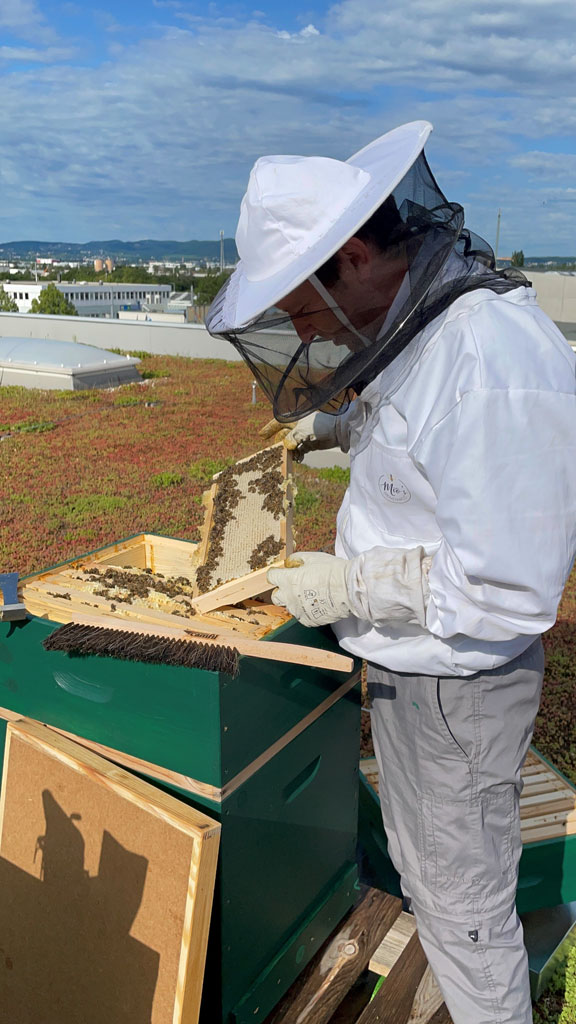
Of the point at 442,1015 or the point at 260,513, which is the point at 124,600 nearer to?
the point at 260,513

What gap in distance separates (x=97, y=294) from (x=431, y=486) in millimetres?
93663

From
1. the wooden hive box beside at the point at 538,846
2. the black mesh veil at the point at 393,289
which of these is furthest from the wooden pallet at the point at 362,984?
the black mesh veil at the point at 393,289

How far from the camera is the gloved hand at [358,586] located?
1.95m

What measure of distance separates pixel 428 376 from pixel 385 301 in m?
0.25

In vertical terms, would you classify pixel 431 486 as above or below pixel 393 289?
below

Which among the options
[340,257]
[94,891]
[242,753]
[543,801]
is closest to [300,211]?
[340,257]

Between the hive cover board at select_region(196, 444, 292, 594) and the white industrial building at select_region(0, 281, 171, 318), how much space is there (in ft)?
261

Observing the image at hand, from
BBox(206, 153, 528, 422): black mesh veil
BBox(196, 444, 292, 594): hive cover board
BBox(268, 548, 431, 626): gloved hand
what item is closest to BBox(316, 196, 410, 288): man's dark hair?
BBox(206, 153, 528, 422): black mesh veil

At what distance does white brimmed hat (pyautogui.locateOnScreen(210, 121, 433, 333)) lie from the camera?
179 centimetres

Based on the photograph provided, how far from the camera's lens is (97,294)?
89.4 m

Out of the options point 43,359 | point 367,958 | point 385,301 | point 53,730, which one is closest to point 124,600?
point 53,730

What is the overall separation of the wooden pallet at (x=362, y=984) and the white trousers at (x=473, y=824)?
20cm

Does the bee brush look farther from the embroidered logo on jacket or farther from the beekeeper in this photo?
the embroidered logo on jacket

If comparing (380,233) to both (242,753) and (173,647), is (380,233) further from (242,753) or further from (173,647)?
(242,753)
